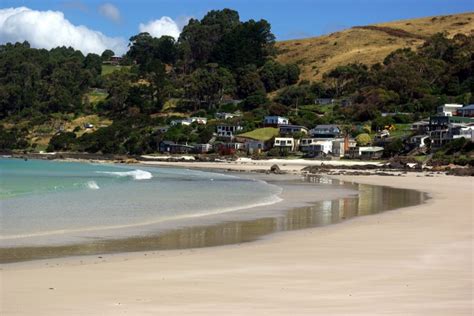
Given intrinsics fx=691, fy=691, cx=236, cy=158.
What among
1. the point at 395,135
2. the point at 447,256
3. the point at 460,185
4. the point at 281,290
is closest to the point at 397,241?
the point at 447,256

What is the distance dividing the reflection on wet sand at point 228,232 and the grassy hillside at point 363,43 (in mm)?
84970

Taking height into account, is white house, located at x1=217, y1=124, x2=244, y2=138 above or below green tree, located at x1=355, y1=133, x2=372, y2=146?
above

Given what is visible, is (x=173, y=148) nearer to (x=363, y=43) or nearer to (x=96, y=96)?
(x=96, y=96)

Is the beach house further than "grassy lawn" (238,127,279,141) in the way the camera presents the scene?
No

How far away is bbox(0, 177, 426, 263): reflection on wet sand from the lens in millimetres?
13312

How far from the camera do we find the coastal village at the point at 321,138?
62812mm

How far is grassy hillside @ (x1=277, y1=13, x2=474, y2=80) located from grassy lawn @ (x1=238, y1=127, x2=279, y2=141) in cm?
2923

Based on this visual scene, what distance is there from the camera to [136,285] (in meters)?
9.76

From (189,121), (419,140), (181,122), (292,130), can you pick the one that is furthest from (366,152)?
(189,121)

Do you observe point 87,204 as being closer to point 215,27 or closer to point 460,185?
point 460,185

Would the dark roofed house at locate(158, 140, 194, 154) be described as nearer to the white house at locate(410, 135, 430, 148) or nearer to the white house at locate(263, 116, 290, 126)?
the white house at locate(263, 116, 290, 126)

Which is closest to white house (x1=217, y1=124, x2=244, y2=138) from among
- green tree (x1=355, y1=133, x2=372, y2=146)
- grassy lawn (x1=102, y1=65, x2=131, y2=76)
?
green tree (x1=355, y1=133, x2=372, y2=146)

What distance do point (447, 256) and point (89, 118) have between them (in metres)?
97.0

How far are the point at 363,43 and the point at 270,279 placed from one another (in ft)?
386
